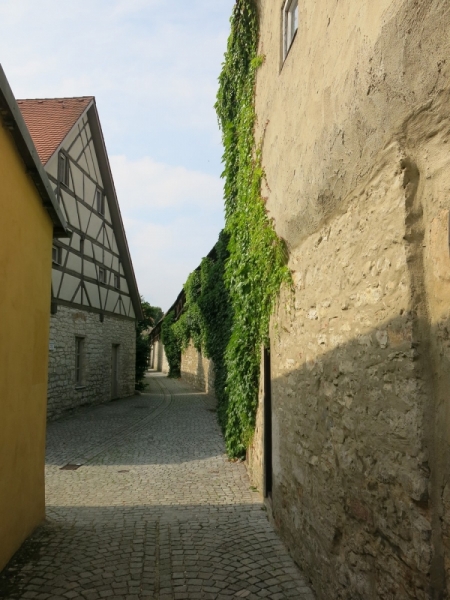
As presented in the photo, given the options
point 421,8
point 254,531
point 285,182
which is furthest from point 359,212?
point 254,531

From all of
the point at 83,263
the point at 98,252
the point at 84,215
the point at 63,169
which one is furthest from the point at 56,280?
the point at 98,252

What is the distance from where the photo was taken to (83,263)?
598 inches

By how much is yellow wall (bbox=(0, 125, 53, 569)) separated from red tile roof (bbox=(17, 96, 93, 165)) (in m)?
7.48

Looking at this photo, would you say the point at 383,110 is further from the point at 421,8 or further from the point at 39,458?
the point at 39,458

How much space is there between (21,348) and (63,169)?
32.7 feet

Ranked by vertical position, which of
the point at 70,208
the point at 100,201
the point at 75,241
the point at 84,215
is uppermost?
the point at 100,201

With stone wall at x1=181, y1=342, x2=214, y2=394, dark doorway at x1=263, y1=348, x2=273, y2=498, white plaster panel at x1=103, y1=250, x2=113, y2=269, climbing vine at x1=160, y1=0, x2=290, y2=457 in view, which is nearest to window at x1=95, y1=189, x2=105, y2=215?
white plaster panel at x1=103, y1=250, x2=113, y2=269

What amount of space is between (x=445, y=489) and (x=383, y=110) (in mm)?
1860

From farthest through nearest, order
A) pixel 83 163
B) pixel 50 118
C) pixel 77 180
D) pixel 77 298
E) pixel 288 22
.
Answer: pixel 83 163 < pixel 77 298 < pixel 77 180 < pixel 50 118 < pixel 288 22

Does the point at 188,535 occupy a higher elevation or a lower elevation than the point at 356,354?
lower

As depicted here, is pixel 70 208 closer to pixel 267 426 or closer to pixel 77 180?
pixel 77 180

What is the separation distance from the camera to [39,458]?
538cm

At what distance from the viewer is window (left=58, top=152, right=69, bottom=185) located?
13391mm

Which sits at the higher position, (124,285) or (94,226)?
(94,226)
